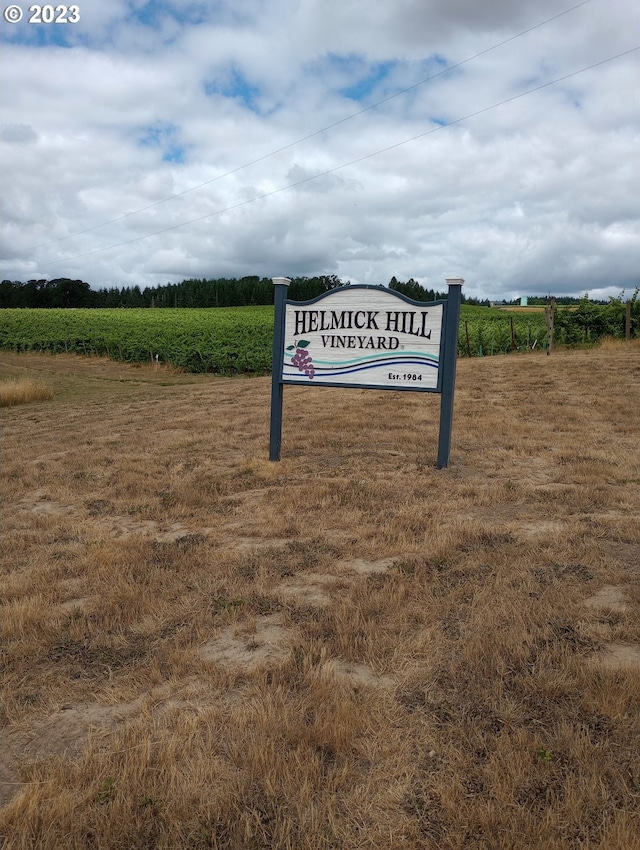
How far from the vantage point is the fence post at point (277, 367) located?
6.99m

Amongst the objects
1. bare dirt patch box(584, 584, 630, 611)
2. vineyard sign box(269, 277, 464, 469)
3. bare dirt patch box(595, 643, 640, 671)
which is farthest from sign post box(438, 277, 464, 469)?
bare dirt patch box(595, 643, 640, 671)

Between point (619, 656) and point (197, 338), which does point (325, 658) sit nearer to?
point (619, 656)

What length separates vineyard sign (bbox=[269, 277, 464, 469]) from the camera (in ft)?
21.4

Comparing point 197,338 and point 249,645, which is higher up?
point 197,338

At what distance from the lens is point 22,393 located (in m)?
14.9

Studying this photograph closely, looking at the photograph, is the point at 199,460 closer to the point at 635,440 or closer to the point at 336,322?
the point at 336,322

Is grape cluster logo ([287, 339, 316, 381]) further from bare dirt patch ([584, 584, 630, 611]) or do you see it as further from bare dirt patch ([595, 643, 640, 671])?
bare dirt patch ([595, 643, 640, 671])

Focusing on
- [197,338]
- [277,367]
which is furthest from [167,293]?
[277,367]

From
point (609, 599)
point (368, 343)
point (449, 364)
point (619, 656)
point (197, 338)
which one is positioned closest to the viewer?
point (619, 656)

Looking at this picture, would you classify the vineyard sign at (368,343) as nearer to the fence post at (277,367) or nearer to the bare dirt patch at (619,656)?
the fence post at (277,367)

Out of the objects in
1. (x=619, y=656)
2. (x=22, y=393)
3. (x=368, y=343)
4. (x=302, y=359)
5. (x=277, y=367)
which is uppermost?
(x=368, y=343)

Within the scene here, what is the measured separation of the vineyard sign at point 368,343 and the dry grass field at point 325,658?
1.05m

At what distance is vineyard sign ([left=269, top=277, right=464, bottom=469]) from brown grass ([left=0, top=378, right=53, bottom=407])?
10.2m

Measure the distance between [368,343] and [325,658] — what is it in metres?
4.64
